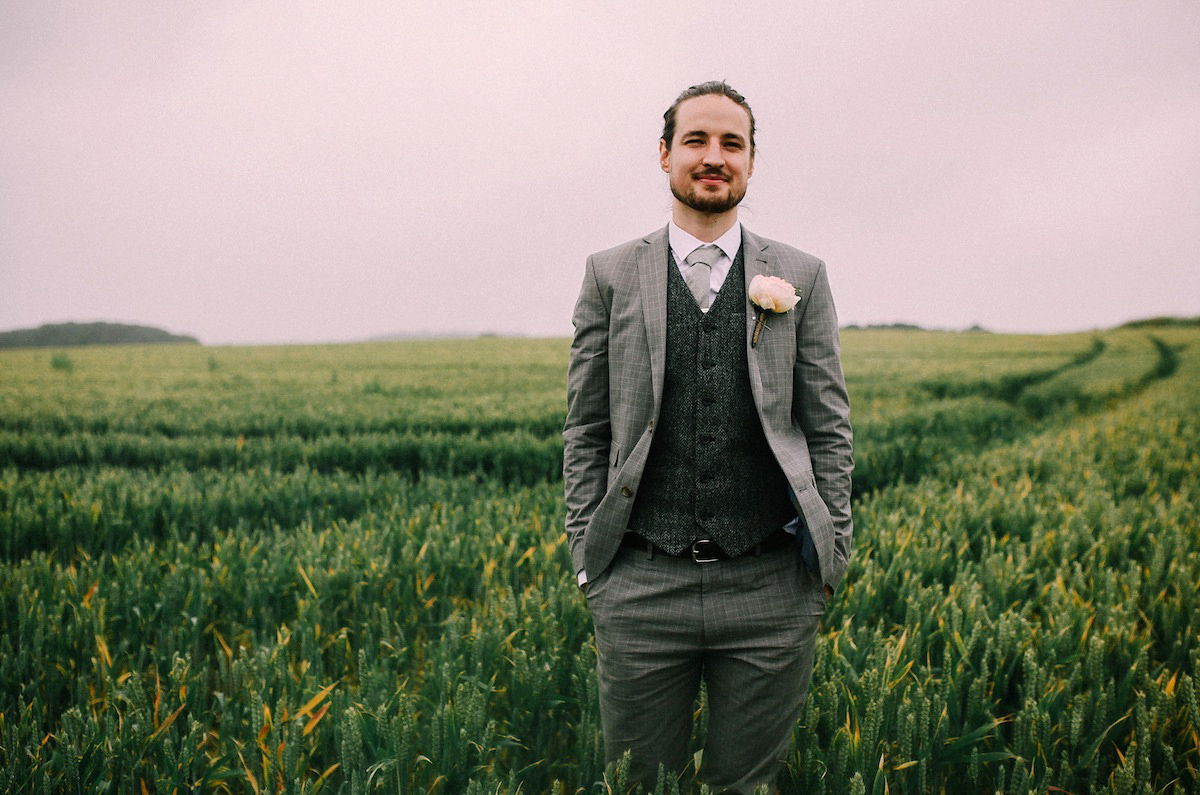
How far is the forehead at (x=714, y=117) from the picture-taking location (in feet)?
5.56

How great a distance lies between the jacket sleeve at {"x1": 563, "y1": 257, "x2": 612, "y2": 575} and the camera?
6.09 ft

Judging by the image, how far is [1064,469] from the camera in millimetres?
6445

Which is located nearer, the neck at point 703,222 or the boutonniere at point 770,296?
the boutonniere at point 770,296

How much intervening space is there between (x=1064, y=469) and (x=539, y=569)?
540 centimetres

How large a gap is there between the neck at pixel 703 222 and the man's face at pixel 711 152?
0.15 ft

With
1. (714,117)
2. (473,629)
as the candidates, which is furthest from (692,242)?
(473,629)

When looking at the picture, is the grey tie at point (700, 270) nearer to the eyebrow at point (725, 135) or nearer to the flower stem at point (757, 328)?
the flower stem at point (757, 328)

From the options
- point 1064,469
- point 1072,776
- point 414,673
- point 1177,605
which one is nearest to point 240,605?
point 414,673

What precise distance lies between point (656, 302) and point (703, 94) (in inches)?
21.6

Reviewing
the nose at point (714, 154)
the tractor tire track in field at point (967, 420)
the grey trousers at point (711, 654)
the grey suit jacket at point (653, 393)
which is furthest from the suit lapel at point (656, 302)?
the tractor tire track in field at point (967, 420)

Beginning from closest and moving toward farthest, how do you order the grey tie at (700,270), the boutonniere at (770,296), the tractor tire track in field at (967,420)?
the boutonniere at (770,296)
the grey tie at (700,270)
the tractor tire track in field at (967,420)

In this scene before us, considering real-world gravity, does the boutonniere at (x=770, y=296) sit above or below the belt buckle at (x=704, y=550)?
above

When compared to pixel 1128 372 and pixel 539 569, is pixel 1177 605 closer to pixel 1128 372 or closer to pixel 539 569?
pixel 539 569

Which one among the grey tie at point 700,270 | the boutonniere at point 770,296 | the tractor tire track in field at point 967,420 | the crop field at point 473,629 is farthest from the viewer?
the tractor tire track in field at point 967,420
